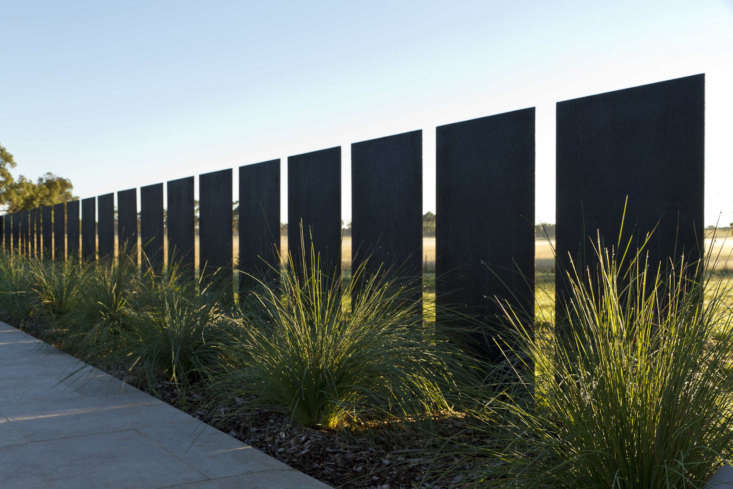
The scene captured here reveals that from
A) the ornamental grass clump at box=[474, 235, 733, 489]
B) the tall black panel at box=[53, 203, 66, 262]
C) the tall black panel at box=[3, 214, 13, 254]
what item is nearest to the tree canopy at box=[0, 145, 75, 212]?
the tall black panel at box=[3, 214, 13, 254]

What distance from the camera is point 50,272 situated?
6.76 meters

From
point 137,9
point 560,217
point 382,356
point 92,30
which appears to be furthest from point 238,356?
point 92,30

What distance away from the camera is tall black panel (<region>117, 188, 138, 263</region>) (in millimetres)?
8086

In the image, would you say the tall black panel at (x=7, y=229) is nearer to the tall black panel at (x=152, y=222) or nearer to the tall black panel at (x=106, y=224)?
the tall black panel at (x=106, y=224)

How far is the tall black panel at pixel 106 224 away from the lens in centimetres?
894

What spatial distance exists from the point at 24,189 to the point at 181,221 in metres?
28.0

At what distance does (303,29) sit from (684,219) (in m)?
3.75

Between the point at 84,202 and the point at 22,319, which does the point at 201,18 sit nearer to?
the point at 22,319

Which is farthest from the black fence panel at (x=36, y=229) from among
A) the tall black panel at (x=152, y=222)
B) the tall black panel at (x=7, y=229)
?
the tall black panel at (x=152, y=222)

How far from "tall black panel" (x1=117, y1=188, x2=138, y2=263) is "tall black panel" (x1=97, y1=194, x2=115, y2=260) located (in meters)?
0.36

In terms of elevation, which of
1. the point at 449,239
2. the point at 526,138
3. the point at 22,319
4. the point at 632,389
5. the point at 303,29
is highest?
the point at 303,29

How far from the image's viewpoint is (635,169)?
2.94 m

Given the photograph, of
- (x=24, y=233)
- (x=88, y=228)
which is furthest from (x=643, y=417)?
(x=24, y=233)

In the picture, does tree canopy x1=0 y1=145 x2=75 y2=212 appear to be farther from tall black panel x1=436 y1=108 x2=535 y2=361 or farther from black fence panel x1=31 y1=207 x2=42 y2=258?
tall black panel x1=436 y1=108 x2=535 y2=361
